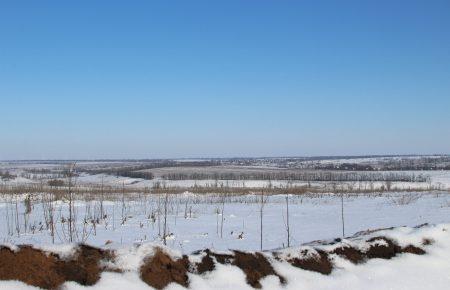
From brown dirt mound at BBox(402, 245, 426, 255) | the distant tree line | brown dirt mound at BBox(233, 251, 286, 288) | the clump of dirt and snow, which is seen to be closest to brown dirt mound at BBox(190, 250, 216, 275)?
the clump of dirt and snow

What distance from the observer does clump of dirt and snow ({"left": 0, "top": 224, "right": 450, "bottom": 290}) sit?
7.42 ft

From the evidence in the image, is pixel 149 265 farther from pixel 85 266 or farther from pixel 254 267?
pixel 254 267

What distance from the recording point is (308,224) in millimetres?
12320

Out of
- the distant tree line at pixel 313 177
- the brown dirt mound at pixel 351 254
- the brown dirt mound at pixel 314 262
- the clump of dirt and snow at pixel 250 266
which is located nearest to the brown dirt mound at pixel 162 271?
the clump of dirt and snow at pixel 250 266

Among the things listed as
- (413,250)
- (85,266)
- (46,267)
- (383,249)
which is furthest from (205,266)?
(413,250)

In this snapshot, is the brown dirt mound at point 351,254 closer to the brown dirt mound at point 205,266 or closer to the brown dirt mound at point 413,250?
the brown dirt mound at point 413,250

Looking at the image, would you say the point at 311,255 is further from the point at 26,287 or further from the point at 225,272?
the point at 26,287

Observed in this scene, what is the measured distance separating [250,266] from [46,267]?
104 cm

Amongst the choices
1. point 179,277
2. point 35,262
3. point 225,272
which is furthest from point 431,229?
point 35,262

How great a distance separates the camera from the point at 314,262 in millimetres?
2988

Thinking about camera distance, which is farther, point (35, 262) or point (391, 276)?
point (391, 276)

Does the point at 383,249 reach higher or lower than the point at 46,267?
lower

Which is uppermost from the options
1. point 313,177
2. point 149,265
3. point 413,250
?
point 149,265

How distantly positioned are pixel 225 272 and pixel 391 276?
1.05 m
